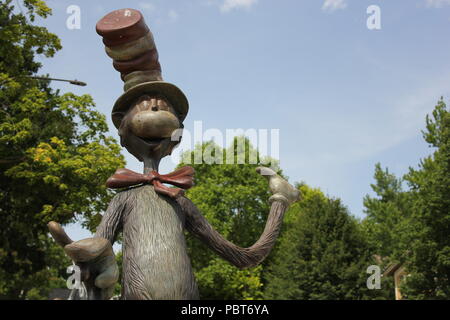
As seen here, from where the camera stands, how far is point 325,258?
61.4 ft

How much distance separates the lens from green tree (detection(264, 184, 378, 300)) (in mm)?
18266

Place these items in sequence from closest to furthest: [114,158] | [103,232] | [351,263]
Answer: [103,232] → [114,158] → [351,263]

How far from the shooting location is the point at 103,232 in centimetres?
371

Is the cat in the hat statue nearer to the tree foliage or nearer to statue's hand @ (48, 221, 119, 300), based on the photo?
statue's hand @ (48, 221, 119, 300)

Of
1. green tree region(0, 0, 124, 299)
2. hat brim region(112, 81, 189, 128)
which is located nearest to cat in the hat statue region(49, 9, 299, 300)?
hat brim region(112, 81, 189, 128)

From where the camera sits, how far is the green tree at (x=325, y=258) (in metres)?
18.3

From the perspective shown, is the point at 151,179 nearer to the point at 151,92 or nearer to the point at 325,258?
the point at 151,92

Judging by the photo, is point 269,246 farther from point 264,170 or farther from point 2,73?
point 2,73

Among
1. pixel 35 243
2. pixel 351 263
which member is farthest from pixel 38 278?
pixel 351 263

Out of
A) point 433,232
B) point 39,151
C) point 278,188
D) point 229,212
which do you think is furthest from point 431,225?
point 278,188

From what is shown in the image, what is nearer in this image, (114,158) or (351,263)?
(114,158)

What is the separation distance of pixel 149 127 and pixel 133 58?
23.4 inches

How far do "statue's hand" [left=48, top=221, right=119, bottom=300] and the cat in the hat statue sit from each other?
11 millimetres

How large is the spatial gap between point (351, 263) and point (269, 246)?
15.2 m
